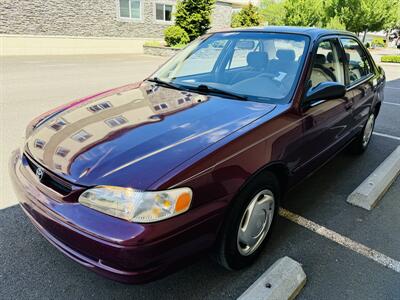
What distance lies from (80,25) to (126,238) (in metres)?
17.8

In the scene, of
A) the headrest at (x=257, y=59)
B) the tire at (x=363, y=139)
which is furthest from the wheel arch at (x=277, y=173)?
the tire at (x=363, y=139)

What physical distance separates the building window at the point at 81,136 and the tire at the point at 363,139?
350cm

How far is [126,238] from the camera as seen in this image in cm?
159

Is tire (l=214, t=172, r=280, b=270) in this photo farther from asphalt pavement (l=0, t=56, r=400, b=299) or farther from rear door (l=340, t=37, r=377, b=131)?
rear door (l=340, t=37, r=377, b=131)

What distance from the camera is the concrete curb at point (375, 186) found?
325cm

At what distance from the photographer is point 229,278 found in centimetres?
225

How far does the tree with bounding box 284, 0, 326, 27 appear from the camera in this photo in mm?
23453

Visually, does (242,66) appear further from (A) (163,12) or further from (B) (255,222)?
(A) (163,12)

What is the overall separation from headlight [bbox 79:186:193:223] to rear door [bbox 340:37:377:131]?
8.33 feet

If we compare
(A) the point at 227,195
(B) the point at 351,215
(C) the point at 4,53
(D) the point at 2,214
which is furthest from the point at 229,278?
(C) the point at 4,53

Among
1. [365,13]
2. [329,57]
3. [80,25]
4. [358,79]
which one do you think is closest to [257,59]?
[329,57]

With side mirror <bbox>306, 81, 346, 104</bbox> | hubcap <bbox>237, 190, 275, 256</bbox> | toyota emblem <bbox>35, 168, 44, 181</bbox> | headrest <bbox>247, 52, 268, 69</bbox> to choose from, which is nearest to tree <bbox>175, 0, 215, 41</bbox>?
A: headrest <bbox>247, 52, 268, 69</bbox>

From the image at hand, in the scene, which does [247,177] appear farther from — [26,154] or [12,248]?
[12,248]

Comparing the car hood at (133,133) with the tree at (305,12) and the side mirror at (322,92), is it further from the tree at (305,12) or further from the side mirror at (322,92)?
the tree at (305,12)
